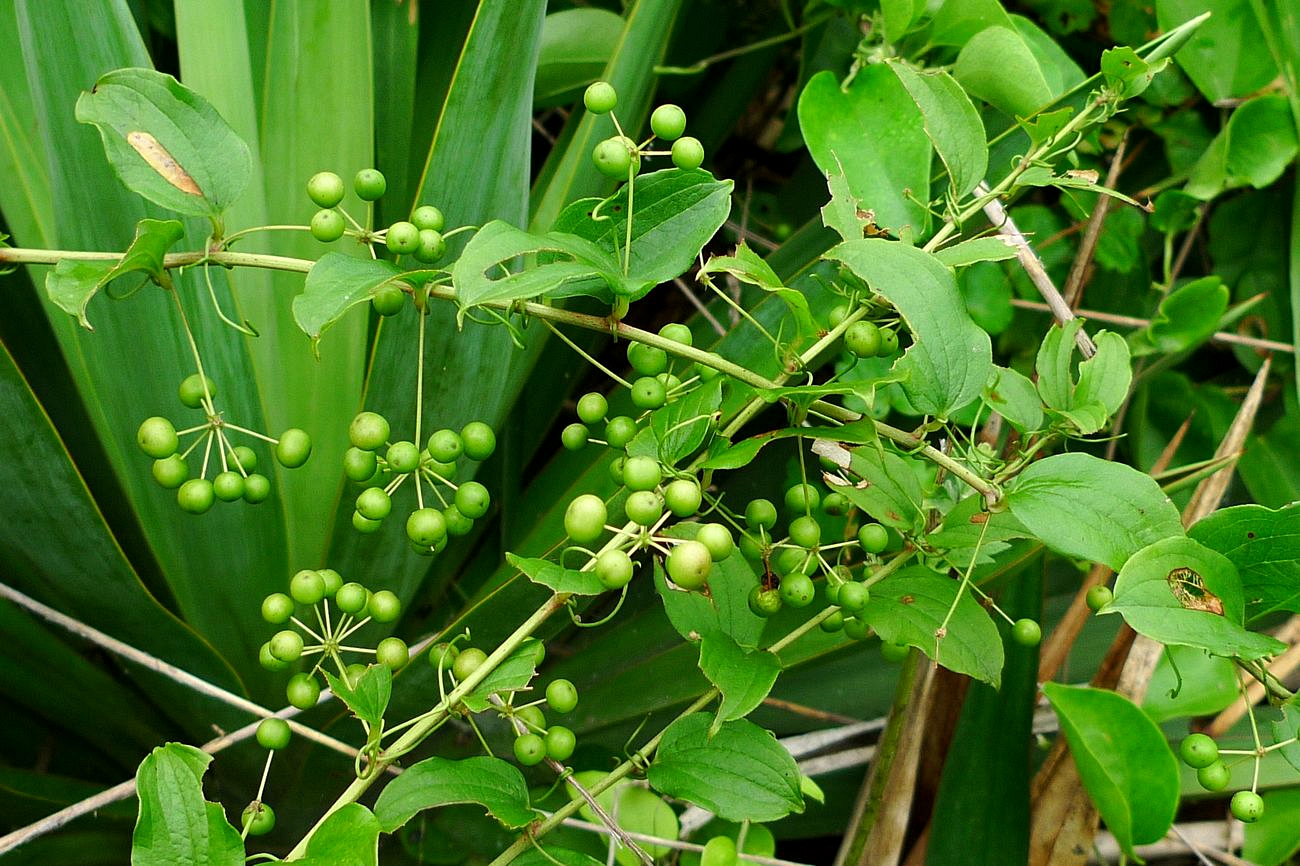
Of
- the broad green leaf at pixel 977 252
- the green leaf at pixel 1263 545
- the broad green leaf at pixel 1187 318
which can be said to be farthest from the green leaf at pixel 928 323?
the broad green leaf at pixel 1187 318

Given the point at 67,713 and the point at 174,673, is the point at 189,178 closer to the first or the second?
the point at 174,673

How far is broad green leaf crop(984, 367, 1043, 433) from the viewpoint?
Result: 0.61 m

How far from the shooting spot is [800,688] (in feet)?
3.29

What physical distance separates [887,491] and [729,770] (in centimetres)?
18

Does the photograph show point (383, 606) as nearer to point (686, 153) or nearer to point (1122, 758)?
point (686, 153)

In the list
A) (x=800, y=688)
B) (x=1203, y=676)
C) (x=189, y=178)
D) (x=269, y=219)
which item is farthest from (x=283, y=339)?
(x=1203, y=676)

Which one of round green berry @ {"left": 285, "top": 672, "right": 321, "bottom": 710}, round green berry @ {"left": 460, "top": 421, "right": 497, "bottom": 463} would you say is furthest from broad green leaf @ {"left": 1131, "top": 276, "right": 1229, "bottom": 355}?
round green berry @ {"left": 285, "top": 672, "right": 321, "bottom": 710}

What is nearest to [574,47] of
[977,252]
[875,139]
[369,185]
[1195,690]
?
[875,139]

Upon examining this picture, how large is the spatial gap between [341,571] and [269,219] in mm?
293

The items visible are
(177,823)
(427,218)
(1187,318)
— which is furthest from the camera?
(1187,318)

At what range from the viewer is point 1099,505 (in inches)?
20.9

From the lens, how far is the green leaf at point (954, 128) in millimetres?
606

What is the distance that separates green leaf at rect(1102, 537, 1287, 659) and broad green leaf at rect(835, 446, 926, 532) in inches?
4.8

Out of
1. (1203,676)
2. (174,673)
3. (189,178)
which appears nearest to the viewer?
(189,178)
